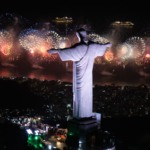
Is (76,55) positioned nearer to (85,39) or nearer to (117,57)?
(85,39)

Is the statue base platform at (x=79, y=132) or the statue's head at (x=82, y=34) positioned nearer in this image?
the statue base platform at (x=79, y=132)

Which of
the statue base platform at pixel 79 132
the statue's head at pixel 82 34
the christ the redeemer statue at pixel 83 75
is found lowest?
the statue base platform at pixel 79 132

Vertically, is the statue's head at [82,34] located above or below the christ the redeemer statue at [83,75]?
above

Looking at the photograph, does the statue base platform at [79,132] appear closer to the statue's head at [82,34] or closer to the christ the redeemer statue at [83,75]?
the christ the redeemer statue at [83,75]

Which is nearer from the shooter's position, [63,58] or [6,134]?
Result: [63,58]

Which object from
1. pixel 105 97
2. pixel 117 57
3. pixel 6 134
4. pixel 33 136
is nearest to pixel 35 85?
pixel 105 97

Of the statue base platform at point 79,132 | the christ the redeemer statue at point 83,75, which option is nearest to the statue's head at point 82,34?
the christ the redeemer statue at point 83,75

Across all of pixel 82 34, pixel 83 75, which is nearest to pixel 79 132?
pixel 83 75

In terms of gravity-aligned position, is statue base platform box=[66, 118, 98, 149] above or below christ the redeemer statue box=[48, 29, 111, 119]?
below

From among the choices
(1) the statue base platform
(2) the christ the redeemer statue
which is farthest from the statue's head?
(1) the statue base platform

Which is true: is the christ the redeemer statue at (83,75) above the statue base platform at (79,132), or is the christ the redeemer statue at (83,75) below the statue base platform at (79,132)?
above

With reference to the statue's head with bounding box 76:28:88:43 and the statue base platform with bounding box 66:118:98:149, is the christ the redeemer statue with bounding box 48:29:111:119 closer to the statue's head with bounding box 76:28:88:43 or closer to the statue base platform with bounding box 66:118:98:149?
the statue's head with bounding box 76:28:88:43
